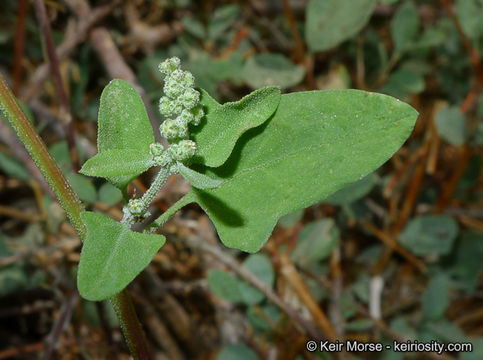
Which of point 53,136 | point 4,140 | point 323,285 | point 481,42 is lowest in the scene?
point 323,285

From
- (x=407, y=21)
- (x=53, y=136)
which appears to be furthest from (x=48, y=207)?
(x=407, y=21)

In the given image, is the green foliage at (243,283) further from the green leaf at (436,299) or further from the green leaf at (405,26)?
the green leaf at (405,26)

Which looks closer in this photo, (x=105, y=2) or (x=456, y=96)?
(x=105, y=2)

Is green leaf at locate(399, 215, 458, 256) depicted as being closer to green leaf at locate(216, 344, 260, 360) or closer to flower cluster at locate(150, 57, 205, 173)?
green leaf at locate(216, 344, 260, 360)

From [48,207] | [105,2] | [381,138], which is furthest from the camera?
[105,2]

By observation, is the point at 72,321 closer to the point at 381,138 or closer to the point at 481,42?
the point at 381,138

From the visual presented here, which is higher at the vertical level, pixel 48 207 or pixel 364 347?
pixel 48 207

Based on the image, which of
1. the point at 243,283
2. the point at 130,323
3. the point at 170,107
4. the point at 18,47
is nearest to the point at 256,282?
the point at 243,283
